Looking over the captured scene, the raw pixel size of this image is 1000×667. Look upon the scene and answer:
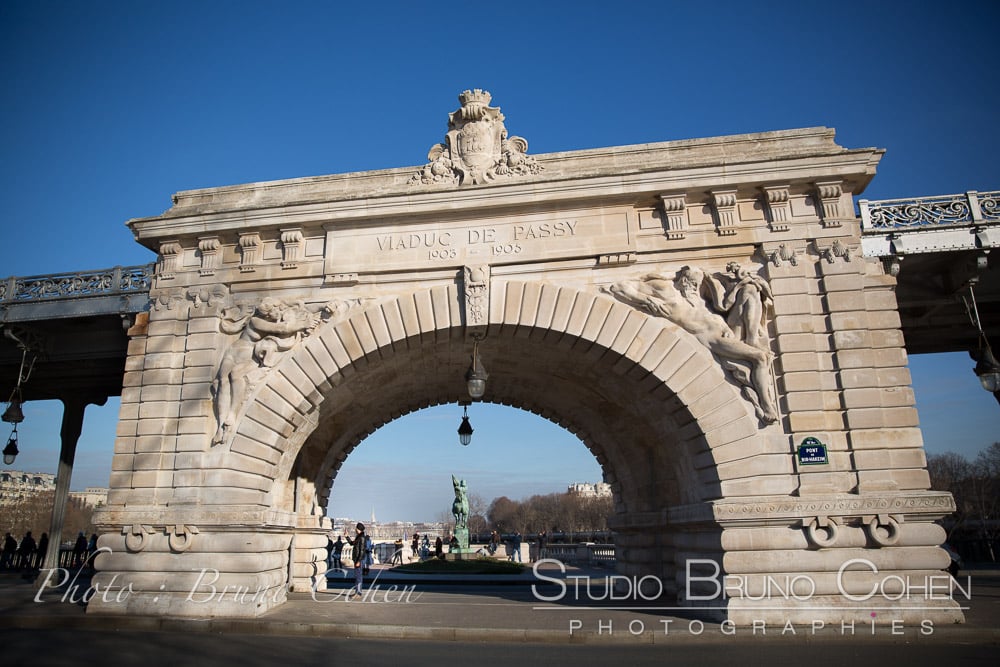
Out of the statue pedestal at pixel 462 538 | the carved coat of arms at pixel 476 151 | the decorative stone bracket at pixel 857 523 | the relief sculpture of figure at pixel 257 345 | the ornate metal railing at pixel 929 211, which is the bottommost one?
the statue pedestal at pixel 462 538

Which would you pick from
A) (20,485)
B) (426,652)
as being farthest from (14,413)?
(20,485)

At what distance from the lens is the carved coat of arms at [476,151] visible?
12.7m

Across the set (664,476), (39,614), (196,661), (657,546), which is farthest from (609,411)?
(39,614)

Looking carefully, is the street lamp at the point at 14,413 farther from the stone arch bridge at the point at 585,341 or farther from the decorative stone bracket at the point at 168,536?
the decorative stone bracket at the point at 168,536

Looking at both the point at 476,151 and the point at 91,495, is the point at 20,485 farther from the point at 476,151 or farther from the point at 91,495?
the point at 476,151

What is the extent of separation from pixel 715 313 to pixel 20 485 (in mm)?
125917

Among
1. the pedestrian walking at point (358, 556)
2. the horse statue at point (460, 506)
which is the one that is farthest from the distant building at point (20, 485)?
the pedestrian walking at point (358, 556)

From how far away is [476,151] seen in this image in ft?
42.2

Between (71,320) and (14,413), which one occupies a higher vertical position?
(71,320)

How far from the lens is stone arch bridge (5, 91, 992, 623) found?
33.4 feet

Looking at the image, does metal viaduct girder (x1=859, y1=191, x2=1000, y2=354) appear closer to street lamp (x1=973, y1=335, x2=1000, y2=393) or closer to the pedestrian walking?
street lamp (x1=973, y1=335, x2=1000, y2=393)

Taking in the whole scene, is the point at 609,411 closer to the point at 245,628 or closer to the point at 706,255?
the point at 706,255

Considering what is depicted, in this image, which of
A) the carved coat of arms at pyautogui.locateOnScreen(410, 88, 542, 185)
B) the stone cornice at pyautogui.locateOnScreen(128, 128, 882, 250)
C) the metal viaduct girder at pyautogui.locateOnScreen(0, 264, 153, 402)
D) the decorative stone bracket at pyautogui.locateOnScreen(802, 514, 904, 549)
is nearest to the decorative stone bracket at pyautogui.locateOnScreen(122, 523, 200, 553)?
the metal viaduct girder at pyautogui.locateOnScreen(0, 264, 153, 402)

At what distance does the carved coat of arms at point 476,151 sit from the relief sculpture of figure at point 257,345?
139 inches
